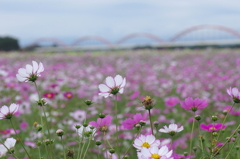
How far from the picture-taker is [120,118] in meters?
2.70

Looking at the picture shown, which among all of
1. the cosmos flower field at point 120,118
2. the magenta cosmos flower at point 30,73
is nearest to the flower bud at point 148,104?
the cosmos flower field at point 120,118

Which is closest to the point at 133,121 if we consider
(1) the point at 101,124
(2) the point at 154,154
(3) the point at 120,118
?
(1) the point at 101,124

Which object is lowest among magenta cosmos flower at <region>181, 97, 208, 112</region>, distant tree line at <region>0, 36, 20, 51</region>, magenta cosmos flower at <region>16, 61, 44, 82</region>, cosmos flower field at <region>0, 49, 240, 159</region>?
cosmos flower field at <region>0, 49, 240, 159</region>

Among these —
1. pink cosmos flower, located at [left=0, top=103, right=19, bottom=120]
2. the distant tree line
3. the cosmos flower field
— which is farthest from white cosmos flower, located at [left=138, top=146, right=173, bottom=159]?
the distant tree line

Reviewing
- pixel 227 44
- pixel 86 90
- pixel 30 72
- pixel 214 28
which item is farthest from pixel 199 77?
pixel 214 28

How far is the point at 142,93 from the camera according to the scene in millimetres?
4184

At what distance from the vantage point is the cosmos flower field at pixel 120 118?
31.7 inches

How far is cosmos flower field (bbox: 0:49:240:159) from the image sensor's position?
0.81 m

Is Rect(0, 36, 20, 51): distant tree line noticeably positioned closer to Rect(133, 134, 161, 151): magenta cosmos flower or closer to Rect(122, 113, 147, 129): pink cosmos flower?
Rect(122, 113, 147, 129): pink cosmos flower

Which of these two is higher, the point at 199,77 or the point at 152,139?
the point at 152,139

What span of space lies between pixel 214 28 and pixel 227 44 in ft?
10.1

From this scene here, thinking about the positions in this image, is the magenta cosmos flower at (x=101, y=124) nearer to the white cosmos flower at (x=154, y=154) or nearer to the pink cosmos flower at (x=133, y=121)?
the pink cosmos flower at (x=133, y=121)

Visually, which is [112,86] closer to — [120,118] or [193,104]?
[193,104]

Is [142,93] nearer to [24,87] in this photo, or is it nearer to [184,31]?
[24,87]
